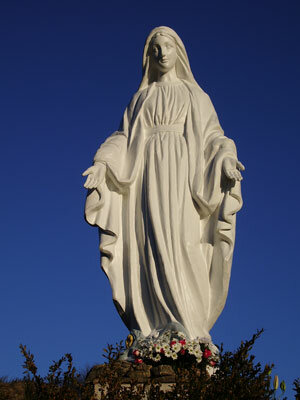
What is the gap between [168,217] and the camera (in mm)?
10438

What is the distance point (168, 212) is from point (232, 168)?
3.87 feet

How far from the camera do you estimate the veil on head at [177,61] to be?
38.4 ft

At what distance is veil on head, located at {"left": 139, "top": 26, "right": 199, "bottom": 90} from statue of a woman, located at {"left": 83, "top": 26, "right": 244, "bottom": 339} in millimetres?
565

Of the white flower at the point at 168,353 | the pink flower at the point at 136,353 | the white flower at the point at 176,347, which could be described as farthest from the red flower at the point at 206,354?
the pink flower at the point at 136,353

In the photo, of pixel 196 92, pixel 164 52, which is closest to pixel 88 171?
pixel 196 92

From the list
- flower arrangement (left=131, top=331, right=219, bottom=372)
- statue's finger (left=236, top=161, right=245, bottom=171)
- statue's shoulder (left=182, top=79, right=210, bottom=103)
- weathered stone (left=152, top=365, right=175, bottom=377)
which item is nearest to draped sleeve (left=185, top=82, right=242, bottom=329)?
statue's finger (left=236, top=161, right=245, bottom=171)

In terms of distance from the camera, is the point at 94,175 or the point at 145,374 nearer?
the point at 145,374

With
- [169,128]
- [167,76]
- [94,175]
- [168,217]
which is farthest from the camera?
[167,76]

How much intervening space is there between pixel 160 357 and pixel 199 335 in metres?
0.96

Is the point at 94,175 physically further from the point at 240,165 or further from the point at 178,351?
the point at 178,351

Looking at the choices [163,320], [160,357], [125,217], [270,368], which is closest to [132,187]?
[125,217]

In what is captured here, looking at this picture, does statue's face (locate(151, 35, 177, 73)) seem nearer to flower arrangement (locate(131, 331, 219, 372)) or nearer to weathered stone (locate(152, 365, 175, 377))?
flower arrangement (locate(131, 331, 219, 372))

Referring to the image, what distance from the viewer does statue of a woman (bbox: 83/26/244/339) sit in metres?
10.2

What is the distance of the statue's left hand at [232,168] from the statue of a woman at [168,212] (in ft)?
0.05
